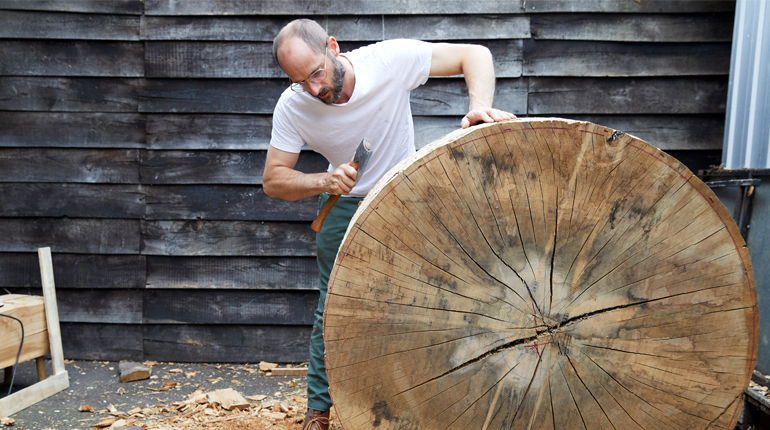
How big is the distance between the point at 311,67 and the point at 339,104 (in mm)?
188

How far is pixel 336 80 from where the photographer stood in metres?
1.83

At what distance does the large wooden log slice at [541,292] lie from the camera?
123cm

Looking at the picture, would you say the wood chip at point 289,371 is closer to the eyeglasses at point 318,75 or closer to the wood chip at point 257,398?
the wood chip at point 257,398

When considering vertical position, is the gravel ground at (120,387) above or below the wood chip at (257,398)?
below

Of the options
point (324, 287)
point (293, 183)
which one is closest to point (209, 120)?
point (293, 183)

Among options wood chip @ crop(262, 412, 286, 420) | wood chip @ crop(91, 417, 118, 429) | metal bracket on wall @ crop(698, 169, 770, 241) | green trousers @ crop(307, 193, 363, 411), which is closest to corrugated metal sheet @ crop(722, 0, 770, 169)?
metal bracket on wall @ crop(698, 169, 770, 241)

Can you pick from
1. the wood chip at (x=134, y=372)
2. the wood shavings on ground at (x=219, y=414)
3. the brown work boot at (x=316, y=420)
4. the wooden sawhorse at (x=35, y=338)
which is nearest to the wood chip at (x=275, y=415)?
the wood shavings on ground at (x=219, y=414)

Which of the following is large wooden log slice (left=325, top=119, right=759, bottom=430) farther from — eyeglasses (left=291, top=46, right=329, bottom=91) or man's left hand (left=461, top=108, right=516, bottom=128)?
eyeglasses (left=291, top=46, right=329, bottom=91)

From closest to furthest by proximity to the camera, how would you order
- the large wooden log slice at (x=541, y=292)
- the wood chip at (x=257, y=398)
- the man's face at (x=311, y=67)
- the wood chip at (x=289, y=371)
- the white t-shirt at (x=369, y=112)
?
the large wooden log slice at (x=541, y=292)
the man's face at (x=311, y=67)
the white t-shirt at (x=369, y=112)
the wood chip at (x=257, y=398)
the wood chip at (x=289, y=371)

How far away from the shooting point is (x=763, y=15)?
2.33 metres

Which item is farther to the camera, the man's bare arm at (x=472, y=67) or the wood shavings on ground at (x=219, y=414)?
the wood shavings on ground at (x=219, y=414)

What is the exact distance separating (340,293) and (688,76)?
2.54 m

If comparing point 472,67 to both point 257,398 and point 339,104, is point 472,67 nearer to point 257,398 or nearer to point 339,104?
point 339,104

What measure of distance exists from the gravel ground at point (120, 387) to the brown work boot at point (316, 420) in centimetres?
67
